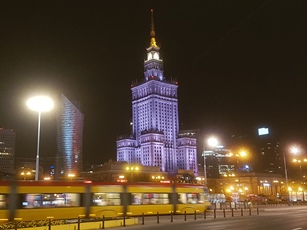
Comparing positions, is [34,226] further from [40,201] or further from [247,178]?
[247,178]

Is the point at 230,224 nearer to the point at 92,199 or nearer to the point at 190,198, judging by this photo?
the point at 92,199

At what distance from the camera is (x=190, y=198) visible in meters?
41.8

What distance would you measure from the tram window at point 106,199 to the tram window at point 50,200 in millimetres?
1904

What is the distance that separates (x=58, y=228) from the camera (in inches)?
918

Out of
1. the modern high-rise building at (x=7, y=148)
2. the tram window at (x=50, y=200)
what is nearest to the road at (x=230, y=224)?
the tram window at (x=50, y=200)

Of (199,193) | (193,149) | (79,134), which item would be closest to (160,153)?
(193,149)

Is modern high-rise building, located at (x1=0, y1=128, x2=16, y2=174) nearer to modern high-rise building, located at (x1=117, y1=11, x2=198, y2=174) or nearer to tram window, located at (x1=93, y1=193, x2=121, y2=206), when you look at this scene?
modern high-rise building, located at (x1=117, y1=11, x2=198, y2=174)

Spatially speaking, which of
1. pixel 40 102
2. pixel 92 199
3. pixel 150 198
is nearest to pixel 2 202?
pixel 92 199

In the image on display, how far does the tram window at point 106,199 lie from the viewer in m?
33.8

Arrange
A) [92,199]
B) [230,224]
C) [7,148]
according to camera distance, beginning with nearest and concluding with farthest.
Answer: [230,224], [92,199], [7,148]

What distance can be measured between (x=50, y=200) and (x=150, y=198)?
1136 cm

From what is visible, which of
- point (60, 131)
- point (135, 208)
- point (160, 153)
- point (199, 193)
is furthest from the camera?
point (160, 153)

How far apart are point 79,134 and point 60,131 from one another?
11813mm

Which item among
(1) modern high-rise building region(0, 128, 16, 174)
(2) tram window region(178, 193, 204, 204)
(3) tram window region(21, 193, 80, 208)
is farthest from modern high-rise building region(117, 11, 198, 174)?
(3) tram window region(21, 193, 80, 208)
